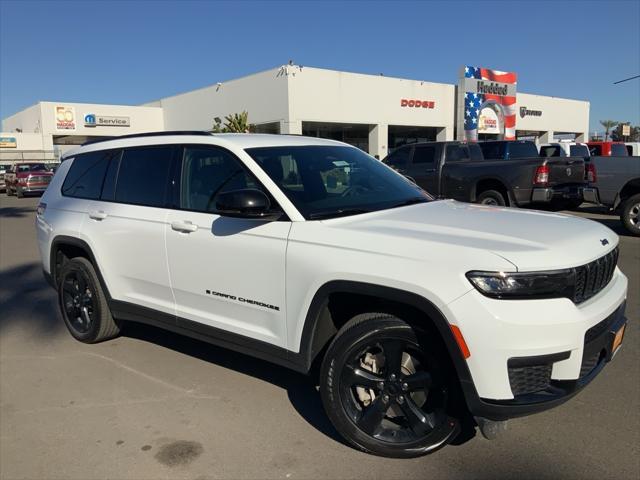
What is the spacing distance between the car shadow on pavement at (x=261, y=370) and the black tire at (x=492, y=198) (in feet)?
27.9

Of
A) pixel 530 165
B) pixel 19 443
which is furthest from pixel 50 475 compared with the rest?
pixel 530 165

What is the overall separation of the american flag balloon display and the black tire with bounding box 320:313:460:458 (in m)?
33.1

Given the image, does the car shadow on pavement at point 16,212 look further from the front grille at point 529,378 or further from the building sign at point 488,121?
the building sign at point 488,121

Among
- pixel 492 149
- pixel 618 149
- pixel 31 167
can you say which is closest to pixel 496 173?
pixel 492 149

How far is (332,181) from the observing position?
12.9ft

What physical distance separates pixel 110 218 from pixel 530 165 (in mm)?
9207

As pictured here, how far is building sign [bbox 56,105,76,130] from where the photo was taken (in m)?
38.5

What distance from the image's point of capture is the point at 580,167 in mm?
11711

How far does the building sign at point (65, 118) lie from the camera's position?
38.5 m

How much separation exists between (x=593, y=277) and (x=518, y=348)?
0.71 meters

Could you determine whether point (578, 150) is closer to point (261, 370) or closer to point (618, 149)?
point (618, 149)

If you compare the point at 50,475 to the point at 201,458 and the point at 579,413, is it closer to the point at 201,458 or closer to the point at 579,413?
the point at 201,458

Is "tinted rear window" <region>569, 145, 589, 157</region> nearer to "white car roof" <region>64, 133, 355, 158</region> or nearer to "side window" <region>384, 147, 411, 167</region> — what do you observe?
"side window" <region>384, 147, 411, 167</region>

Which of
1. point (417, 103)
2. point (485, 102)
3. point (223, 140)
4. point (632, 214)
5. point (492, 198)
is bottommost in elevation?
point (632, 214)
